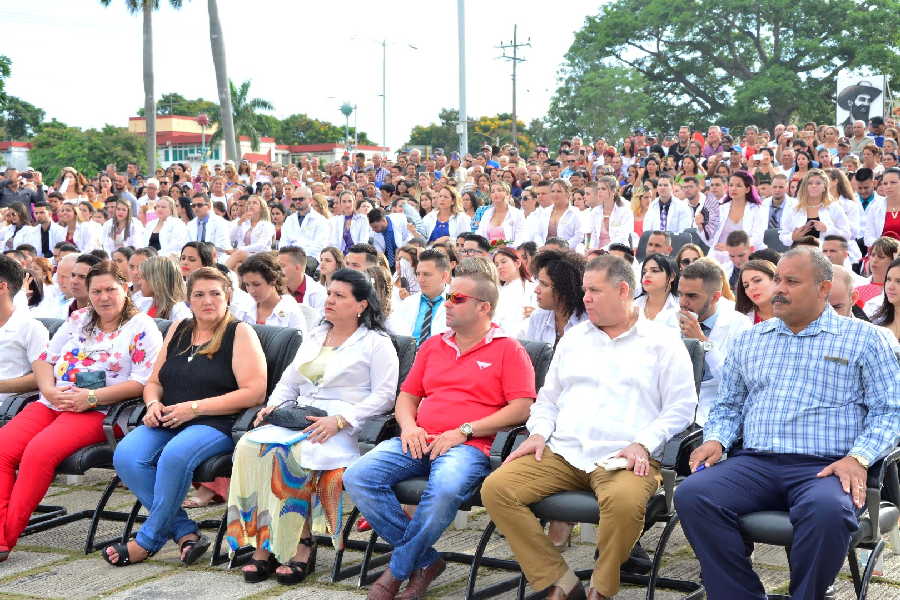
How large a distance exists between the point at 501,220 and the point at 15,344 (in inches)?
269

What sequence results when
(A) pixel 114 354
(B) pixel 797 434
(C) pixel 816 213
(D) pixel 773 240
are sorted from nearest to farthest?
(B) pixel 797 434, (A) pixel 114 354, (D) pixel 773 240, (C) pixel 816 213

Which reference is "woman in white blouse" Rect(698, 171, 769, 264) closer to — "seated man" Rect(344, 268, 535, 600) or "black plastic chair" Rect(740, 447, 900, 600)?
"seated man" Rect(344, 268, 535, 600)

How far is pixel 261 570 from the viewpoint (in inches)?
195

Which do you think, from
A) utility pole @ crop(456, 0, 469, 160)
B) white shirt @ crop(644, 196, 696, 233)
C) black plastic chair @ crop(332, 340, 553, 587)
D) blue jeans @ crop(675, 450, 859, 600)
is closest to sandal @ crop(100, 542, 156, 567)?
black plastic chair @ crop(332, 340, 553, 587)

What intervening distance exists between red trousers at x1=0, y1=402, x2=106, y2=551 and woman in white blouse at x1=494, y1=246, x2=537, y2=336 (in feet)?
9.13

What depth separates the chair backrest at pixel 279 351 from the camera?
18.9ft

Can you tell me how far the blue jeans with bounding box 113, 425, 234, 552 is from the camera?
5180mm

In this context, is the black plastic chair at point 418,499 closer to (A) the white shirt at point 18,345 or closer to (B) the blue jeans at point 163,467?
(B) the blue jeans at point 163,467

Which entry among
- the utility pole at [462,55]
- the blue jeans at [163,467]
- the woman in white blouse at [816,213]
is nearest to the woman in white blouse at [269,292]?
the blue jeans at [163,467]

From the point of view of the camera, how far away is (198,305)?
5590mm

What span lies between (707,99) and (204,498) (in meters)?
46.7

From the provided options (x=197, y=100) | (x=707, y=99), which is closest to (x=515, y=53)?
(x=707, y=99)

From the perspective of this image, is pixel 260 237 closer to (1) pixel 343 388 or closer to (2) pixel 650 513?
(1) pixel 343 388

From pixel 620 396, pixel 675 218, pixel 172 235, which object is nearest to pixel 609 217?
pixel 675 218
